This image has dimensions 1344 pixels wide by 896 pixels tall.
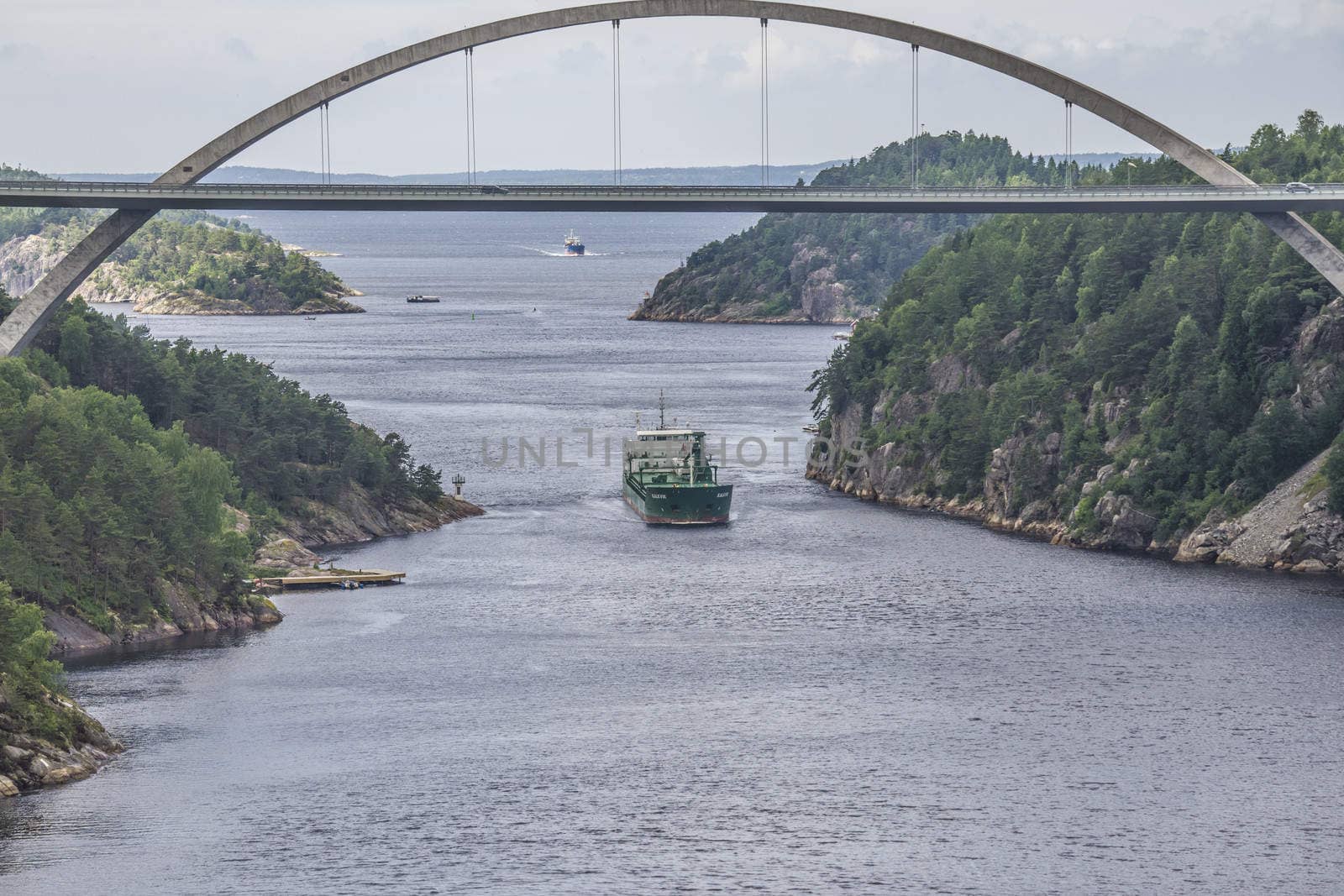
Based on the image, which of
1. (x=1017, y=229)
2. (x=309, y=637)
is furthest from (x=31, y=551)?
(x=1017, y=229)

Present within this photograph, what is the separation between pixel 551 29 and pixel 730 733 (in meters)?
36.1

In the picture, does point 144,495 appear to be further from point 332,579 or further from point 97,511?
point 332,579

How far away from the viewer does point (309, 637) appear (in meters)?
85.4

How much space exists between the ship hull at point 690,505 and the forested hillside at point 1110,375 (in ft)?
49.7

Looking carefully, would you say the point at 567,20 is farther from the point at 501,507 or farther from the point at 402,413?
the point at 402,413

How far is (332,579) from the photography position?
98250mm

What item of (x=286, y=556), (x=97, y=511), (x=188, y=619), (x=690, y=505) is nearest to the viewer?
(x=97, y=511)

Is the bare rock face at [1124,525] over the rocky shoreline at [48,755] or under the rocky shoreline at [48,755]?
over

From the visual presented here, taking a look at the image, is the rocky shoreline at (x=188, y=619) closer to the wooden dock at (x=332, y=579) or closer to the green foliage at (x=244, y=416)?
the green foliage at (x=244, y=416)

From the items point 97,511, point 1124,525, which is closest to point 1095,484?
point 1124,525

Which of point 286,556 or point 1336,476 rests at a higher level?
point 1336,476

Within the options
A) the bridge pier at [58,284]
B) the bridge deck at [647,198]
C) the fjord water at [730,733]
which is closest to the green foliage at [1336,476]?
the fjord water at [730,733]

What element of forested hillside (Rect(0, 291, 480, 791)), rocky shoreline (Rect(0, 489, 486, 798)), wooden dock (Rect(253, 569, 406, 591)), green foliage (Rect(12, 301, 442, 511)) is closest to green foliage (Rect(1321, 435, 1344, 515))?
wooden dock (Rect(253, 569, 406, 591))

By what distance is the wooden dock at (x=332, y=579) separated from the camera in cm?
9750
